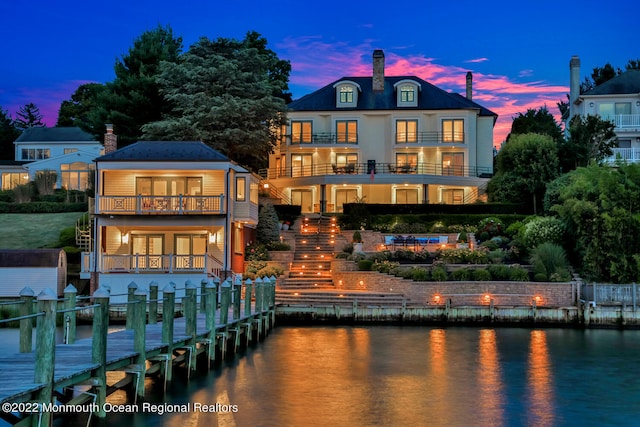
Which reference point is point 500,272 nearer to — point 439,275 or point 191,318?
point 439,275

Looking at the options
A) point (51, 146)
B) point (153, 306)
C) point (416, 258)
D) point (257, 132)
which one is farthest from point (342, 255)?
point (51, 146)

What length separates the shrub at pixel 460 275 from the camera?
1512 inches

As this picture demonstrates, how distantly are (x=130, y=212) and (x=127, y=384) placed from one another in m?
22.7

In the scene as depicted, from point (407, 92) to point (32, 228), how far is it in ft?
101

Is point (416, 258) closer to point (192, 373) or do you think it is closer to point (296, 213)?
point (296, 213)

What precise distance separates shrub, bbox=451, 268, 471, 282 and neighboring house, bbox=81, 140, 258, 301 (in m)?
11.4

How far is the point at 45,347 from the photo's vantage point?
509 inches

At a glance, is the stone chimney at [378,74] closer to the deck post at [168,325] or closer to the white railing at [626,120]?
the white railing at [626,120]

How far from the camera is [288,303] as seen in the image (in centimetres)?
3744

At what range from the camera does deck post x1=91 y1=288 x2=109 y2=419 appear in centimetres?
1541

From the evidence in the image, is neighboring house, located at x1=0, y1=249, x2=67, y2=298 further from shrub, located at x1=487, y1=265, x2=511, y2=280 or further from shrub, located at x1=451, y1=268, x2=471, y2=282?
shrub, located at x1=487, y1=265, x2=511, y2=280

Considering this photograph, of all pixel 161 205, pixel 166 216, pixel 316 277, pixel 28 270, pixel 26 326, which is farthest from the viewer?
pixel 316 277

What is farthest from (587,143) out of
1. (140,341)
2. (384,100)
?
(140,341)

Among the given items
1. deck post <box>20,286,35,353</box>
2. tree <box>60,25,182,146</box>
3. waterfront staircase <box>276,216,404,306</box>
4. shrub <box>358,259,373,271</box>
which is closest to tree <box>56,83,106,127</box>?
tree <box>60,25,182,146</box>
